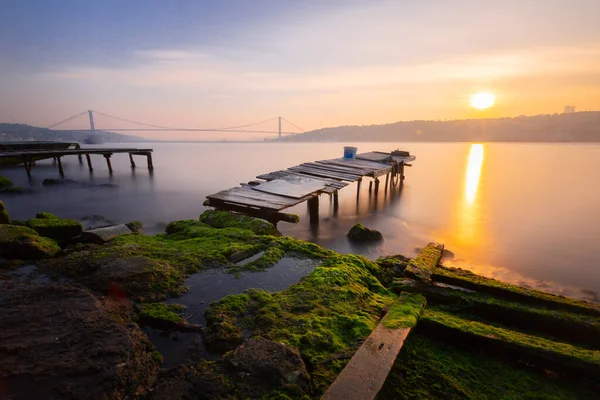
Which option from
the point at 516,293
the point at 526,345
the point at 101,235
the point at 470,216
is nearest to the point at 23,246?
the point at 101,235

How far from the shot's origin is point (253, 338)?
343 centimetres

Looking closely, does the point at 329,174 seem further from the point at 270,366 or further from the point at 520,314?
the point at 270,366

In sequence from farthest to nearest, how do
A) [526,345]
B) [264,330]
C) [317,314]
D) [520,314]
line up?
[520,314]
[317,314]
[264,330]
[526,345]

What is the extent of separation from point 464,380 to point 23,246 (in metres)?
7.57

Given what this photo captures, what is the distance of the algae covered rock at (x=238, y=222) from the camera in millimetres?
7879

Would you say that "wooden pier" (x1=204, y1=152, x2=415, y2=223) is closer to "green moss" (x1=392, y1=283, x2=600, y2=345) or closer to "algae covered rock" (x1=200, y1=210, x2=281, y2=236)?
"algae covered rock" (x1=200, y1=210, x2=281, y2=236)

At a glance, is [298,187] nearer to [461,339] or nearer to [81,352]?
[461,339]

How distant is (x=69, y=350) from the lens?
2.89 meters

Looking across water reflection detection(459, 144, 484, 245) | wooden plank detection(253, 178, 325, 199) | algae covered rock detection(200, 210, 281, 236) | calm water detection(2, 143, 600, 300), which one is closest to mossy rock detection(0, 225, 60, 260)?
algae covered rock detection(200, 210, 281, 236)

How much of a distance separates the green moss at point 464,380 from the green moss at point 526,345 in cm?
19

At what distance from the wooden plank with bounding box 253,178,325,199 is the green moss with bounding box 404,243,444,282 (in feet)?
15.6

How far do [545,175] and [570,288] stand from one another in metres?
33.4

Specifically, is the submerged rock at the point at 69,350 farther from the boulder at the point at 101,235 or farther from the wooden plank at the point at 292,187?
the wooden plank at the point at 292,187

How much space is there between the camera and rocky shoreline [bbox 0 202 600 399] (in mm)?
2773
